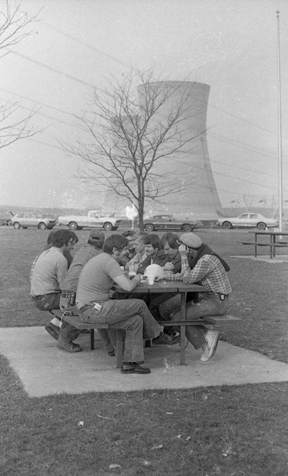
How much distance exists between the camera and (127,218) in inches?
1944

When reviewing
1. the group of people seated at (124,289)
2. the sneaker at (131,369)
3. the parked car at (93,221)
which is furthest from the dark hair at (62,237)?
the parked car at (93,221)

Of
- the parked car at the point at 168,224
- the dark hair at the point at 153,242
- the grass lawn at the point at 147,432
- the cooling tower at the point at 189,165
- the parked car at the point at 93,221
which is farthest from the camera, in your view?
the parked car at the point at 93,221

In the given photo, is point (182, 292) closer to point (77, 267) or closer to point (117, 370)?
point (117, 370)

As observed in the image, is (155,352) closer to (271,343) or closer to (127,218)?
(271,343)

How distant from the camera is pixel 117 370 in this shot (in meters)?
5.77

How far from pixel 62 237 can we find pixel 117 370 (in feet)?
5.48

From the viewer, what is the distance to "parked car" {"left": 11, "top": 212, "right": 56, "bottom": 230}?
1820 inches

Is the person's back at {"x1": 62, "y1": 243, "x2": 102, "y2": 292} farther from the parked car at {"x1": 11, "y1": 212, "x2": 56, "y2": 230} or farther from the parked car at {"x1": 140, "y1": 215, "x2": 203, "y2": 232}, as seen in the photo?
the parked car at {"x1": 11, "y1": 212, "x2": 56, "y2": 230}

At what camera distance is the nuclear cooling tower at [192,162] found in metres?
36.6

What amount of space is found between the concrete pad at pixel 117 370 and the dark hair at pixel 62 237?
3.26ft

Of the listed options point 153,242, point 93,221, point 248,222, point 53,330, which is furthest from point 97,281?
point 248,222

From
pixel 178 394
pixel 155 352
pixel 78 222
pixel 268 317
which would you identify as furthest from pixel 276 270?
pixel 78 222

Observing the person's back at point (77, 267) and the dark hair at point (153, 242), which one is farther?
the dark hair at point (153, 242)

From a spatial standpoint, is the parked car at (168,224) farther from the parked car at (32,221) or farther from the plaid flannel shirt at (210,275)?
the plaid flannel shirt at (210,275)
